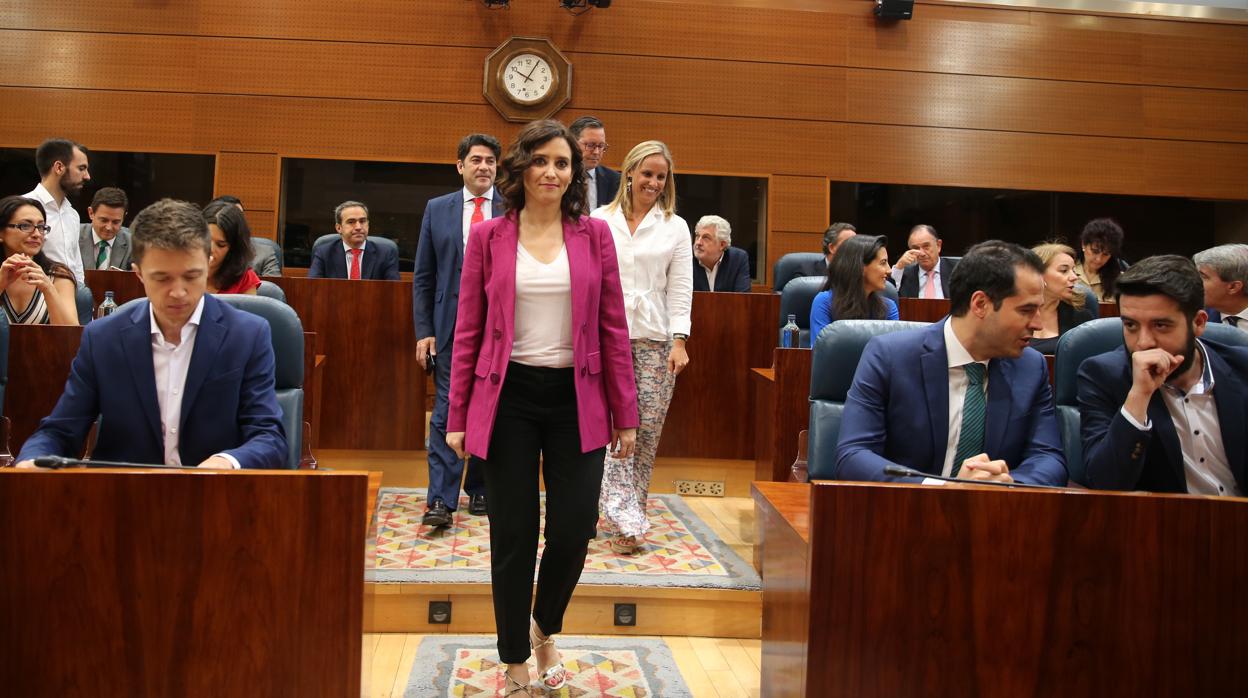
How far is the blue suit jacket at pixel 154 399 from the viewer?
5.82 feet

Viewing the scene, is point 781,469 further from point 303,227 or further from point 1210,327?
point 303,227

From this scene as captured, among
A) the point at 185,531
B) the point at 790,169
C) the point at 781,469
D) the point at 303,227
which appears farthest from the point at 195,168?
the point at 185,531

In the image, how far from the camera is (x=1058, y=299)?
3.28 meters

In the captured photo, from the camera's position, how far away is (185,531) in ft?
4.31

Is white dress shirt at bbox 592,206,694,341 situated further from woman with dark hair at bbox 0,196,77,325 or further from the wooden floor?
woman with dark hair at bbox 0,196,77,325

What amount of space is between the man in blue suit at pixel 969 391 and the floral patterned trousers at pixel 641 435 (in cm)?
116

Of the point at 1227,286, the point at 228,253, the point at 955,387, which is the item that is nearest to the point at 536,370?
the point at 955,387

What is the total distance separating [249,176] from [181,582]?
539 centimetres

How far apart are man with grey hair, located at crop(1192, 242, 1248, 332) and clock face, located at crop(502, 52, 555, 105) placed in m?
4.25

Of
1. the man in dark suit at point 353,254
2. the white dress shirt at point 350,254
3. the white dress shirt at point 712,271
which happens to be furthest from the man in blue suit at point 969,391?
the white dress shirt at point 350,254

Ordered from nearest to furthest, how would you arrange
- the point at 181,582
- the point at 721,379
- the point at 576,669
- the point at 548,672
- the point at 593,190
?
the point at 181,582, the point at 548,672, the point at 576,669, the point at 593,190, the point at 721,379

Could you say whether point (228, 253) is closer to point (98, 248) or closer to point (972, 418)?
point (972, 418)

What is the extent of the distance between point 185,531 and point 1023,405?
1.51m

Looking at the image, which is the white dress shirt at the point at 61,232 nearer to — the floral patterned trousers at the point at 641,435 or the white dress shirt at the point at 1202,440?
the floral patterned trousers at the point at 641,435
